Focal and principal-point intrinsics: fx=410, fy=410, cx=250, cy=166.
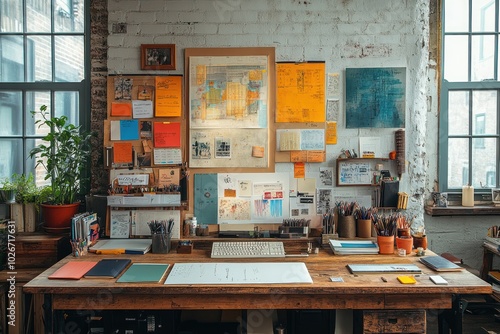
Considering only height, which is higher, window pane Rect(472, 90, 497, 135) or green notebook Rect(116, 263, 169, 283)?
window pane Rect(472, 90, 497, 135)

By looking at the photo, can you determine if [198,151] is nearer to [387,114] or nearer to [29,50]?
[387,114]

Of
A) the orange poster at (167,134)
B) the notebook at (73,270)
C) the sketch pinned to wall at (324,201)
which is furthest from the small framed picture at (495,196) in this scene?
the notebook at (73,270)

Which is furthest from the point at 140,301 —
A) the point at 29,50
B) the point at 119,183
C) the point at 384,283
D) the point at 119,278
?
the point at 29,50

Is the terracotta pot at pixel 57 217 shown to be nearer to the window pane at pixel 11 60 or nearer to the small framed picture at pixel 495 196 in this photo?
the window pane at pixel 11 60

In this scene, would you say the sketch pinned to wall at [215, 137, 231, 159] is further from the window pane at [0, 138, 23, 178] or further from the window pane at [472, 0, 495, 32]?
the window pane at [472, 0, 495, 32]

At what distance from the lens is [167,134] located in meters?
3.18

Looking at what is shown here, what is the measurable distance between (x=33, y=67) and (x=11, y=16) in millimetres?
483

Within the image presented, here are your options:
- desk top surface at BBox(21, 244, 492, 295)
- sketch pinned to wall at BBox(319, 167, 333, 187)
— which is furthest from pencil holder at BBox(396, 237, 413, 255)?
sketch pinned to wall at BBox(319, 167, 333, 187)

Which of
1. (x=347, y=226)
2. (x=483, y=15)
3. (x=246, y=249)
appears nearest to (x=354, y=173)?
(x=347, y=226)

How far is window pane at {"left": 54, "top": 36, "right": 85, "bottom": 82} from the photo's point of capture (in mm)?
3521

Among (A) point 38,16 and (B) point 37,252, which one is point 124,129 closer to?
(B) point 37,252

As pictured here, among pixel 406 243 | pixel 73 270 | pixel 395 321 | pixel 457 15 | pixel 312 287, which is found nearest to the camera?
pixel 312 287

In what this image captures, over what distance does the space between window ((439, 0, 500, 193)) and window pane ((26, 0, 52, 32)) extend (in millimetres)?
3499

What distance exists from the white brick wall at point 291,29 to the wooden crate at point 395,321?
1680 millimetres
